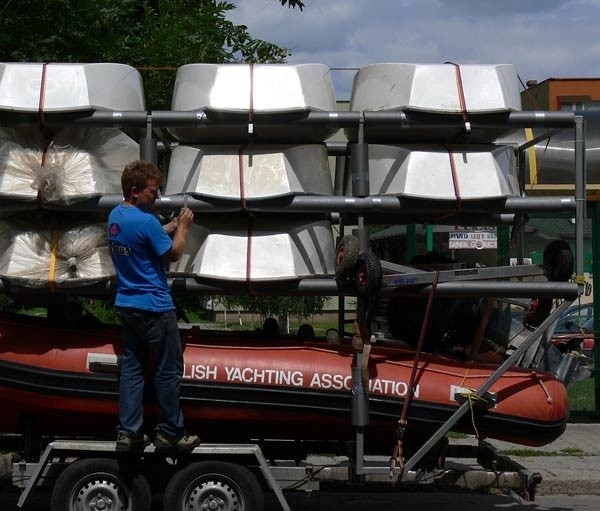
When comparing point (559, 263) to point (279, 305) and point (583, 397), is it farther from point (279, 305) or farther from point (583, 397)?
point (583, 397)

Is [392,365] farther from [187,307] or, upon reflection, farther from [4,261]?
[187,307]

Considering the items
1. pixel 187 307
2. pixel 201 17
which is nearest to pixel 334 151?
pixel 187 307

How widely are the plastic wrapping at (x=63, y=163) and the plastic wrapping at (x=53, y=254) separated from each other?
0.27 meters

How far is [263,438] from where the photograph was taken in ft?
23.9

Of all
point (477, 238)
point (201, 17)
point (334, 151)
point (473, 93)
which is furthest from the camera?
→ point (201, 17)

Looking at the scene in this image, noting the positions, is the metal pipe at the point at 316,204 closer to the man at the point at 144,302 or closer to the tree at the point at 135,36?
the man at the point at 144,302

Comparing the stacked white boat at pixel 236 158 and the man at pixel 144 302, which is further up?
the stacked white boat at pixel 236 158

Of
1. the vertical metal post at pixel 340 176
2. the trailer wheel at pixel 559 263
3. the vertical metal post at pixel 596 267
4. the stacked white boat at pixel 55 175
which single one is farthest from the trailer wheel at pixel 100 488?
the vertical metal post at pixel 596 267

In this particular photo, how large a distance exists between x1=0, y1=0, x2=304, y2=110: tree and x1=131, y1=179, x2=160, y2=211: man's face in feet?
7.44

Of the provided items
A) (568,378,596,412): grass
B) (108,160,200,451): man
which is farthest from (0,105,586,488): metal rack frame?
(568,378,596,412): grass

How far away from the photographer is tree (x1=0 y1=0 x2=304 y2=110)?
10.0 metres

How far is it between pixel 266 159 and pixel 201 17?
5.41 meters

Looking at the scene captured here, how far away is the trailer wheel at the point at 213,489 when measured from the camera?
6.64m

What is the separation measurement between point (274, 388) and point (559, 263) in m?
2.05
